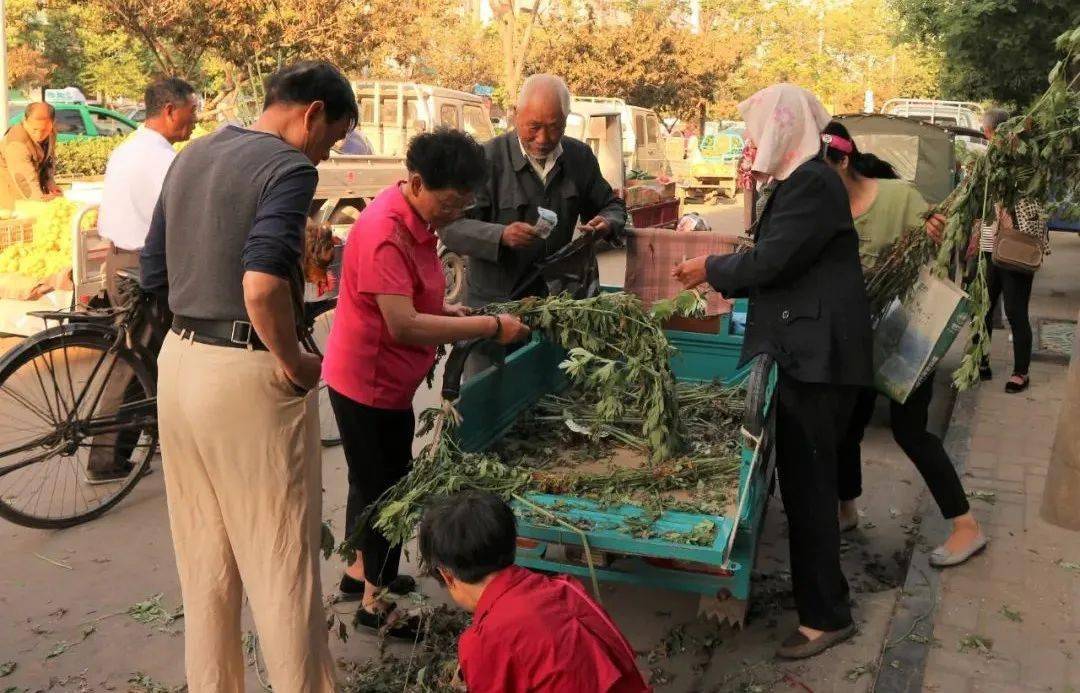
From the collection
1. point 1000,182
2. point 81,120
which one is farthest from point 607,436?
point 81,120

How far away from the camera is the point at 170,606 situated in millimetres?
4105

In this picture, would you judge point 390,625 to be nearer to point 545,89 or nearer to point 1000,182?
point 545,89

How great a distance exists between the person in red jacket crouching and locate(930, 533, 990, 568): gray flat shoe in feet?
8.14

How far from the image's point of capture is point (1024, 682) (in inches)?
139

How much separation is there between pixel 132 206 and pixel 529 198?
214 centimetres

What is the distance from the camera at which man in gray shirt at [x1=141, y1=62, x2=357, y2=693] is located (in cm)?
256

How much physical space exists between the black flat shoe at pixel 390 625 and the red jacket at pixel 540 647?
51.7 inches

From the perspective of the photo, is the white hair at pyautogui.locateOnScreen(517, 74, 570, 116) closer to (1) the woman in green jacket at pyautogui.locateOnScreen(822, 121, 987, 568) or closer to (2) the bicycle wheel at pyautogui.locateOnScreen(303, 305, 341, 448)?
(1) the woman in green jacket at pyautogui.locateOnScreen(822, 121, 987, 568)

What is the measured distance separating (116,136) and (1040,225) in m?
21.3

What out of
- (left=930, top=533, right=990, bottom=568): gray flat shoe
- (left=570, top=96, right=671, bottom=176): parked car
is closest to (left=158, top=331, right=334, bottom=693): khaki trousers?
(left=930, top=533, right=990, bottom=568): gray flat shoe

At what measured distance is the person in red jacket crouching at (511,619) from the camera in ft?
7.52

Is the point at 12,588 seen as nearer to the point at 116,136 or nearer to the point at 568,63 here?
the point at 116,136

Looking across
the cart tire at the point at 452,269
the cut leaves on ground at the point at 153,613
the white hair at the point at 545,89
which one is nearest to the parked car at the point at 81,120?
the cart tire at the point at 452,269

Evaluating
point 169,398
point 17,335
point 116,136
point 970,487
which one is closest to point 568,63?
point 116,136
